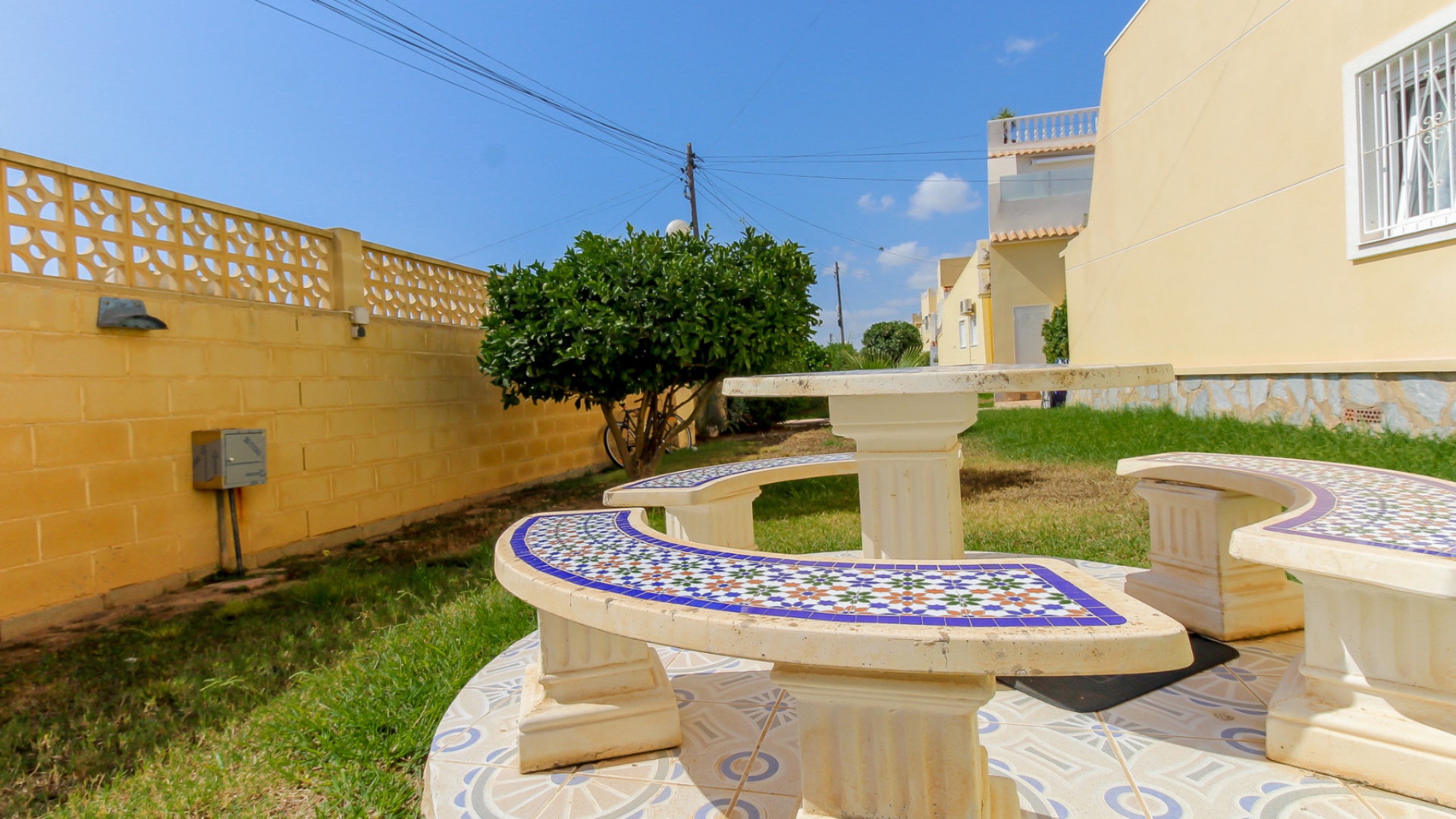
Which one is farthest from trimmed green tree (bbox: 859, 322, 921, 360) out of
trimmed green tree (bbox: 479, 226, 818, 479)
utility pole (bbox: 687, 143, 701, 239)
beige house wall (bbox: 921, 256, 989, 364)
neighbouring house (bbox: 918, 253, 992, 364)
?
trimmed green tree (bbox: 479, 226, 818, 479)

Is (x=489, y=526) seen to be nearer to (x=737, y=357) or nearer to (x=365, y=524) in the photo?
(x=365, y=524)

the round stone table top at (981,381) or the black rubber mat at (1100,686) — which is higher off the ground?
the round stone table top at (981,381)

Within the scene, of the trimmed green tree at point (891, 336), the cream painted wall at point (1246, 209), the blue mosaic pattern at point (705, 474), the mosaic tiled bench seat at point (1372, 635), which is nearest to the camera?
the mosaic tiled bench seat at point (1372, 635)

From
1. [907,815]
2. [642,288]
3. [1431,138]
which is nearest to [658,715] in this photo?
[907,815]

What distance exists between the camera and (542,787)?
6.39ft

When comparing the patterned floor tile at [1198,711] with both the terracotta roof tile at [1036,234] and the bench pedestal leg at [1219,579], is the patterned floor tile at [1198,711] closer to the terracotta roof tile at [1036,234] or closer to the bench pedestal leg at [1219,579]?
the bench pedestal leg at [1219,579]

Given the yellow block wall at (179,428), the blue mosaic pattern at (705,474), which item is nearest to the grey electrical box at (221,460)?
the yellow block wall at (179,428)

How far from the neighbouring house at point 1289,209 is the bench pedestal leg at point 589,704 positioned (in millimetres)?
5078

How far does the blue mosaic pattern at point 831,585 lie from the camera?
1.26 metres

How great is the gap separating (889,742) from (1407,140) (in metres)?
5.50

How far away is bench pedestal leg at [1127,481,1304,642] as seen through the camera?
2645 millimetres

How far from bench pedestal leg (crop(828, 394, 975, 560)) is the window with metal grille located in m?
4.05

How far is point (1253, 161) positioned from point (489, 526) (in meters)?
6.89

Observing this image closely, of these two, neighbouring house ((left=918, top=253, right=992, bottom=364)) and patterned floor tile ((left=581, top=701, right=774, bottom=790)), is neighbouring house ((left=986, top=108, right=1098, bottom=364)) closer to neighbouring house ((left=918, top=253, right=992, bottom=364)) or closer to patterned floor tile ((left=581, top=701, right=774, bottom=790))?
neighbouring house ((left=918, top=253, right=992, bottom=364))
